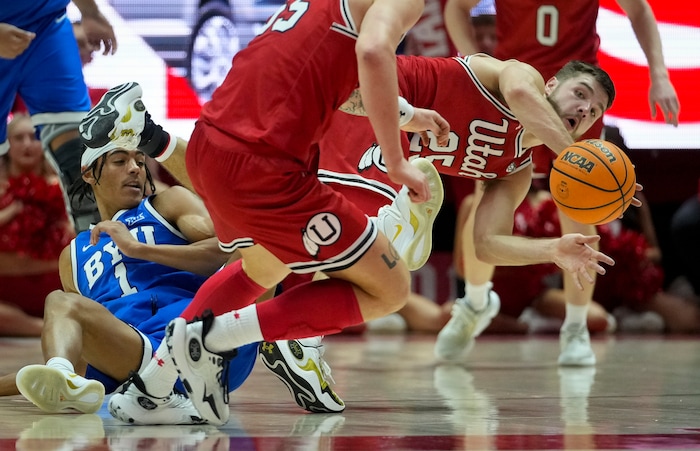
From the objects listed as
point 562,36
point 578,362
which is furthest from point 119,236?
point 562,36

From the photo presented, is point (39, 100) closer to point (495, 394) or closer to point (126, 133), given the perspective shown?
point (126, 133)

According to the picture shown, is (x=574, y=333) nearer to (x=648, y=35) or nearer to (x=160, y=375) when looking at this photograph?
(x=648, y=35)

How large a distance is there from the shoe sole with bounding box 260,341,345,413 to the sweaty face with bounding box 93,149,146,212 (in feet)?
2.92

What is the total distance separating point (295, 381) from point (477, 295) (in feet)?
8.13

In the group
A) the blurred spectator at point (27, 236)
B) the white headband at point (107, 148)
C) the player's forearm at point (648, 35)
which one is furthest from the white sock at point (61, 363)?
the blurred spectator at point (27, 236)

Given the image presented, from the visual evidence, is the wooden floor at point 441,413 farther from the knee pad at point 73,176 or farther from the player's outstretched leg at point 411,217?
the knee pad at point 73,176

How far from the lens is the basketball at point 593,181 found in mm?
3797

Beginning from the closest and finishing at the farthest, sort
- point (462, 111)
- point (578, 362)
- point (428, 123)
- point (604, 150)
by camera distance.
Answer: point (428, 123)
point (604, 150)
point (462, 111)
point (578, 362)

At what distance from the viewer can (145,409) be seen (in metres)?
3.47

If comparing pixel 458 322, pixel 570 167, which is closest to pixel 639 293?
pixel 458 322

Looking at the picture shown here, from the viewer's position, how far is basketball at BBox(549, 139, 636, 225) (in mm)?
3797

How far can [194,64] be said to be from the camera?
8.66 m

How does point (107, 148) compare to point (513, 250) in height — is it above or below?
above

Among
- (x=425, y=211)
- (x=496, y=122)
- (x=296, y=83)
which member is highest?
Result: (x=296, y=83)
